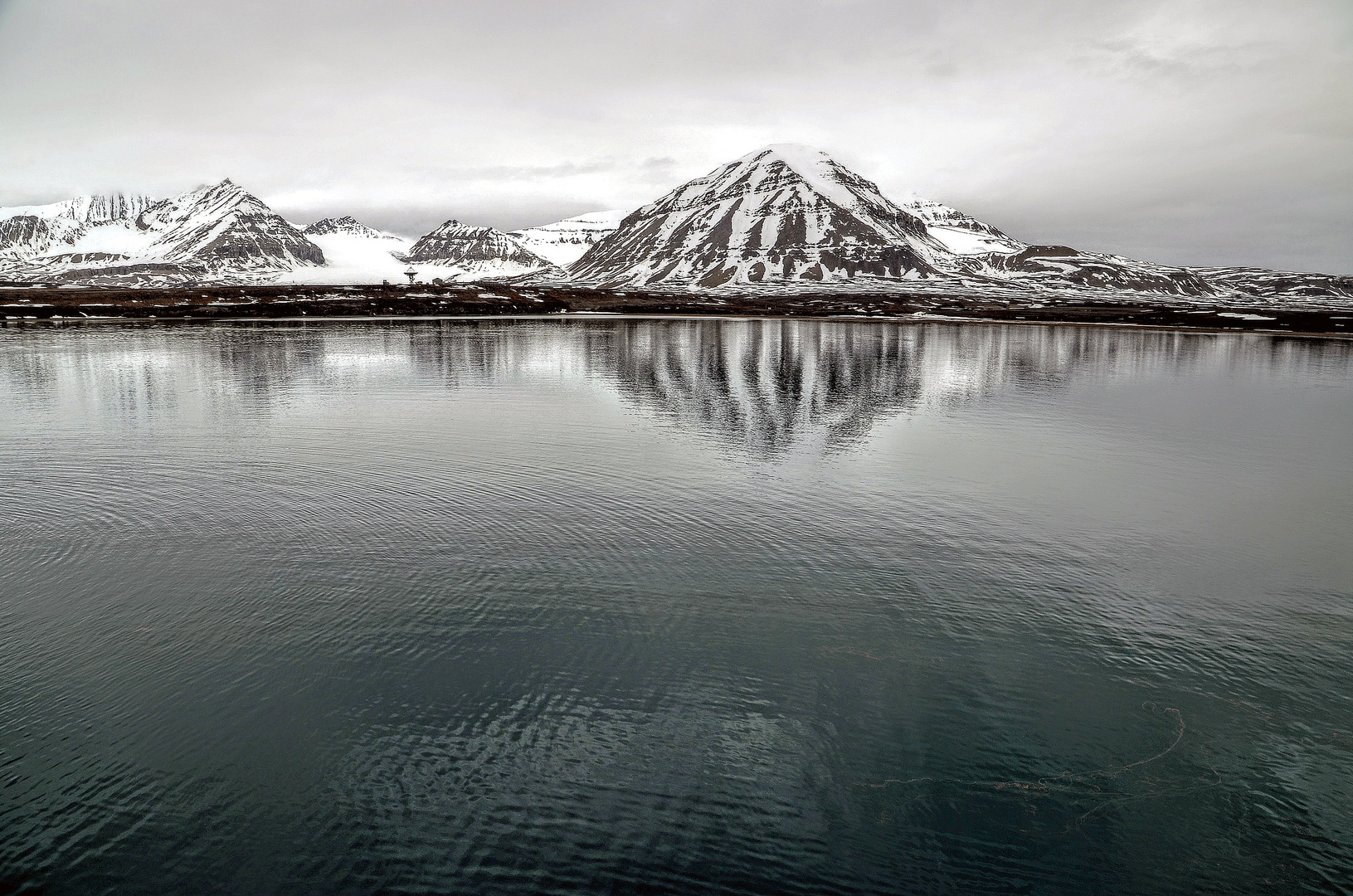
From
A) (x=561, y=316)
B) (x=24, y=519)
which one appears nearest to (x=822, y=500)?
(x=24, y=519)

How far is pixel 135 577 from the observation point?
63.9 ft

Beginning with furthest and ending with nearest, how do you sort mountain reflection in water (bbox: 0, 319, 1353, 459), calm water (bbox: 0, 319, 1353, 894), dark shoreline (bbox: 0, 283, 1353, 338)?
dark shoreline (bbox: 0, 283, 1353, 338)
mountain reflection in water (bbox: 0, 319, 1353, 459)
calm water (bbox: 0, 319, 1353, 894)

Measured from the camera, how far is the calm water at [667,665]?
11.7m

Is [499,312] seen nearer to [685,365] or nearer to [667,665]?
[685,365]

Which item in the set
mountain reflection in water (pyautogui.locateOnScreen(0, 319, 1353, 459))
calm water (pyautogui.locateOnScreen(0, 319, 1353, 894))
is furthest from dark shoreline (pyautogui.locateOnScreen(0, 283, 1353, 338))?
calm water (pyautogui.locateOnScreen(0, 319, 1353, 894))

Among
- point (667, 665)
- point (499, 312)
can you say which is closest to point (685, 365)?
point (667, 665)

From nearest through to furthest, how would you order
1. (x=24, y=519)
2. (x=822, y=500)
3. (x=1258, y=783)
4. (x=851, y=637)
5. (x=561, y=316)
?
(x=1258, y=783) → (x=851, y=637) → (x=24, y=519) → (x=822, y=500) → (x=561, y=316)

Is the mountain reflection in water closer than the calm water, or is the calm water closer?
the calm water

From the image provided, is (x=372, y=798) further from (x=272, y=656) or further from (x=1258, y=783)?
(x=1258, y=783)

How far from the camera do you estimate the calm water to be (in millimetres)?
11711

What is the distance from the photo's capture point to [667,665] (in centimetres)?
1633

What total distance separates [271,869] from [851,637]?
11.7 m

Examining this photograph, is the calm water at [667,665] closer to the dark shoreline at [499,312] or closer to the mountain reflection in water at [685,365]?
the mountain reflection in water at [685,365]

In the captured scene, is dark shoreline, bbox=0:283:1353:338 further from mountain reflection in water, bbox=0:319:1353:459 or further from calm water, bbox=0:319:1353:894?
calm water, bbox=0:319:1353:894
